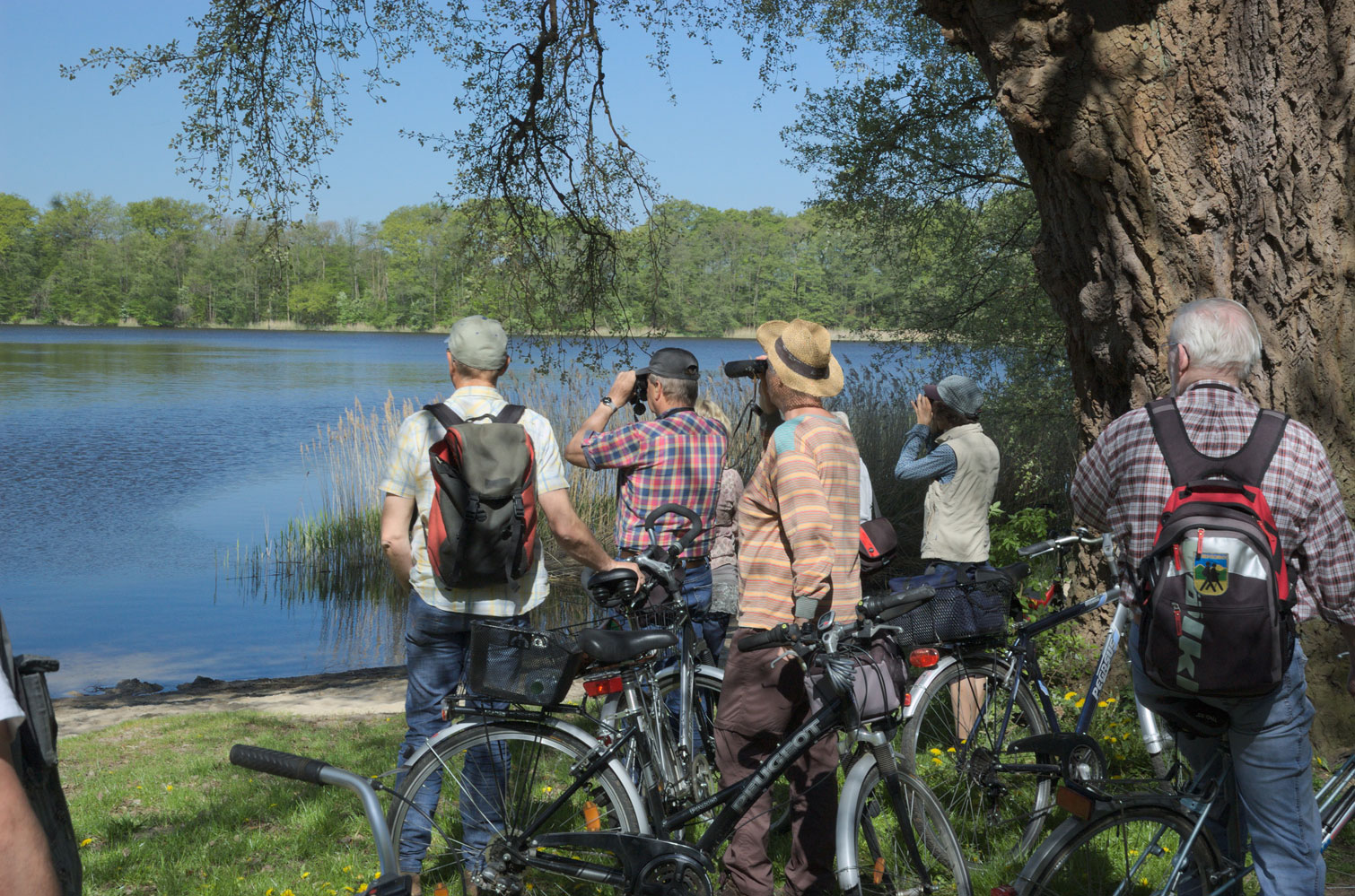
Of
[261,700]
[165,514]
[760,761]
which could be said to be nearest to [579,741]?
[760,761]

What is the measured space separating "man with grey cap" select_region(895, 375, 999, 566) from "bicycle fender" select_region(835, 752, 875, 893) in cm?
223

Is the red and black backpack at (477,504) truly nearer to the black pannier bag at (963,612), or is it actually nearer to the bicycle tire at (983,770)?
the black pannier bag at (963,612)

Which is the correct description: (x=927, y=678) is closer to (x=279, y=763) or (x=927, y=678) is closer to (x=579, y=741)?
(x=579, y=741)

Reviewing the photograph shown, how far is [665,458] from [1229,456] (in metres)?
2.64

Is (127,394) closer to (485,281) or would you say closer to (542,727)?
(485,281)

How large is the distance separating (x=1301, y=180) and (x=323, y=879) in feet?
16.2

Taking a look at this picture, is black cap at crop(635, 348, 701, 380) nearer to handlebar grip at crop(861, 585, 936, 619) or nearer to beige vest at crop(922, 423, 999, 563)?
beige vest at crop(922, 423, 999, 563)

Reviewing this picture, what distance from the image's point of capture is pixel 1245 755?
2.69m

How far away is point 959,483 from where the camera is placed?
5.22m

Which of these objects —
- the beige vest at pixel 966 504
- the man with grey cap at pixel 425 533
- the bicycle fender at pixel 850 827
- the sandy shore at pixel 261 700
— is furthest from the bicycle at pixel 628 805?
the sandy shore at pixel 261 700

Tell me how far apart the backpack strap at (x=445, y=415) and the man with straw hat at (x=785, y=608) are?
103cm

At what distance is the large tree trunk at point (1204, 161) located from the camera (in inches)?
180

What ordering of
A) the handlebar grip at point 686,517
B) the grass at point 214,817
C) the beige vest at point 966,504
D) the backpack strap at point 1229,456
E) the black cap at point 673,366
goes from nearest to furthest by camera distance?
1. the backpack strap at point 1229,456
2. the grass at point 214,817
3. the handlebar grip at point 686,517
4. the black cap at point 673,366
5. the beige vest at point 966,504

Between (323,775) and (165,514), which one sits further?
(165,514)
